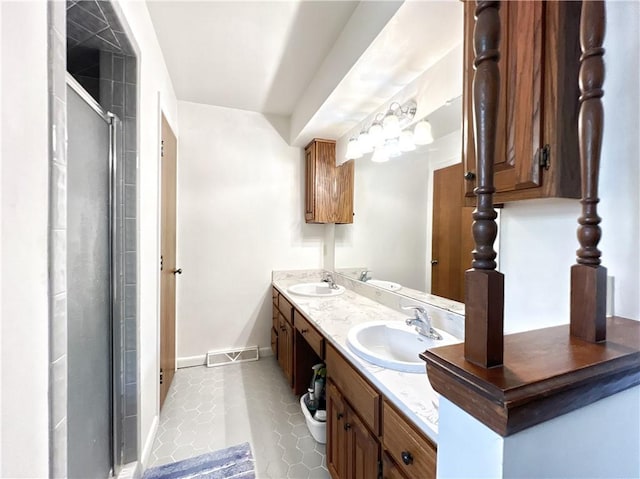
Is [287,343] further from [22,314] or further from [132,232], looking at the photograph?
[22,314]

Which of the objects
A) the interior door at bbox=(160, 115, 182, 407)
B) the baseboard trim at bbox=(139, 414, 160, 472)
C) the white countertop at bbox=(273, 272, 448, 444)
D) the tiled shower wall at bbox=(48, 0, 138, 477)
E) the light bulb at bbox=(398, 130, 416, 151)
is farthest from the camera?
the interior door at bbox=(160, 115, 182, 407)

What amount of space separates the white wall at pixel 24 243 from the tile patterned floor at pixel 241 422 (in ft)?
4.11

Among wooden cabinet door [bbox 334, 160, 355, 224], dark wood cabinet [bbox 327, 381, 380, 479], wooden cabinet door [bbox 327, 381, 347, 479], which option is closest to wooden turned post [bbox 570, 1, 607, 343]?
dark wood cabinet [bbox 327, 381, 380, 479]

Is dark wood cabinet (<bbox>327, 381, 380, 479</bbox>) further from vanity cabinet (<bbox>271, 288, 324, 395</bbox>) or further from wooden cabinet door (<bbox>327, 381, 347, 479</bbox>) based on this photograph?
vanity cabinet (<bbox>271, 288, 324, 395</bbox>)

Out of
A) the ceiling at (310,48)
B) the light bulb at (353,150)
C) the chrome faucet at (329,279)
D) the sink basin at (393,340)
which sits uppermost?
the ceiling at (310,48)

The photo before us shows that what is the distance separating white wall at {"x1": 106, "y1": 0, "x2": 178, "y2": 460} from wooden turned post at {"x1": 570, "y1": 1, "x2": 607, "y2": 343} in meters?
1.62

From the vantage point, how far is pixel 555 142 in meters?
0.62

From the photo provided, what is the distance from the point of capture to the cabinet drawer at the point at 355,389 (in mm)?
943

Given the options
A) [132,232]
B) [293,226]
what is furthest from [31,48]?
[293,226]

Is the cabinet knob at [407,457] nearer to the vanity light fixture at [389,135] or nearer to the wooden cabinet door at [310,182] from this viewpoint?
the vanity light fixture at [389,135]

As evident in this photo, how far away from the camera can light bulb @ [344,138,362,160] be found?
2204 mm

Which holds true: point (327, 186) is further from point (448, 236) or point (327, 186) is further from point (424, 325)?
point (424, 325)

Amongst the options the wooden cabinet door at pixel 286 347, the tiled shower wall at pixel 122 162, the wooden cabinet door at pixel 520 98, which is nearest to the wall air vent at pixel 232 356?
the wooden cabinet door at pixel 286 347

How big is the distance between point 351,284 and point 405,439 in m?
1.58
